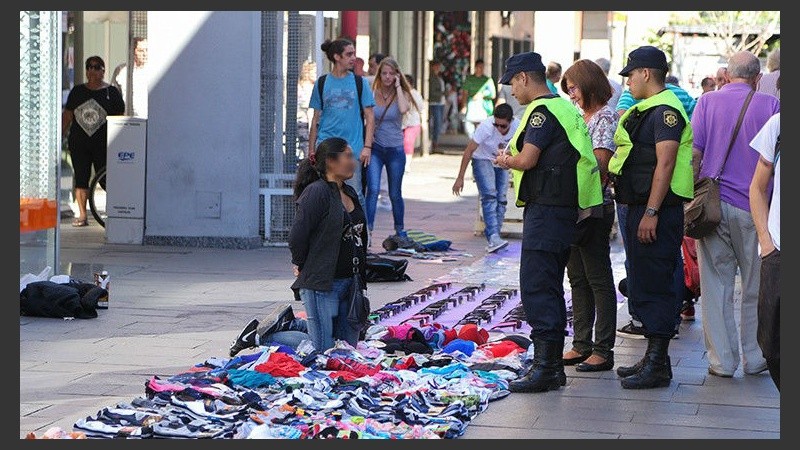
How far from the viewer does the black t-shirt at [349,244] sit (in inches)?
311

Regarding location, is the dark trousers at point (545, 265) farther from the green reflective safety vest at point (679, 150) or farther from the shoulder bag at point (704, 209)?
the shoulder bag at point (704, 209)

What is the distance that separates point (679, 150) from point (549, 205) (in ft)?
2.51

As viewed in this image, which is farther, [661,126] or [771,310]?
[661,126]

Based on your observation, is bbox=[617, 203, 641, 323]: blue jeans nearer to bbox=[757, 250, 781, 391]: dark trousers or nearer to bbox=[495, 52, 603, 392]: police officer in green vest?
bbox=[495, 52, 603, 392]: police officer in green vest

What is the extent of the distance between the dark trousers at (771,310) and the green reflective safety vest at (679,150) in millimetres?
1034

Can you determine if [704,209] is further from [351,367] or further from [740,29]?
[740,29]

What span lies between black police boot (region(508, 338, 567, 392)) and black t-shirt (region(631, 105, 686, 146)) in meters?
1.17

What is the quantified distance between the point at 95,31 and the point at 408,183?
18.5ft

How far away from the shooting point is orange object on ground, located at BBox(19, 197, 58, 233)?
32.9ft

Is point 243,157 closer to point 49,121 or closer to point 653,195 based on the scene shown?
point 49,121

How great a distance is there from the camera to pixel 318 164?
7902 millimetres

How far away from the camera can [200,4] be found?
7.29 meters

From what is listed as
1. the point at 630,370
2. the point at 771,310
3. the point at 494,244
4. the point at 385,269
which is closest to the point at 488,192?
the point at 494,244

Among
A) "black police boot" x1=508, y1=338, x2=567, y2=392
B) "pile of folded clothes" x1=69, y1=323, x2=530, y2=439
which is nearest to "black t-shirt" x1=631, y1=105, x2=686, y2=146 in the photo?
"black police boot" x1=508, y1=338, x2=567, y2=392
